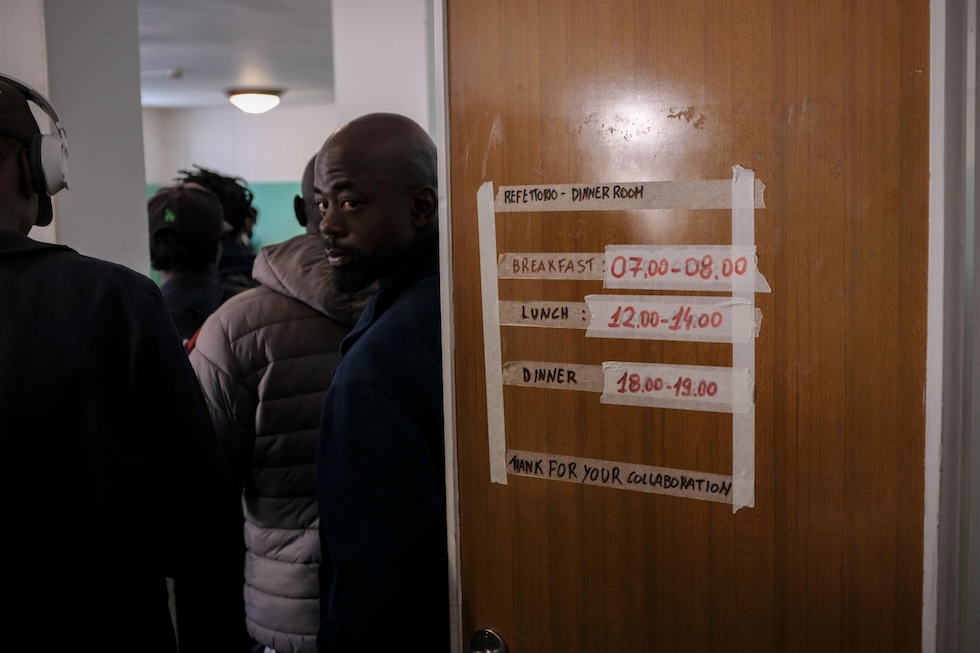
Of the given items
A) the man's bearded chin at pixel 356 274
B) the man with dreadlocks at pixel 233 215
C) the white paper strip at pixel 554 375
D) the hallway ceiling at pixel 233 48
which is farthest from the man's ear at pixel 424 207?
the hallway ceiling at pixel 233 48

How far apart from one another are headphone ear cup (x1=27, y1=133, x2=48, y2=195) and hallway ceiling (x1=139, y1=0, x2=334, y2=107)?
11.5 ft

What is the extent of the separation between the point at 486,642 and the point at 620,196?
0.71m

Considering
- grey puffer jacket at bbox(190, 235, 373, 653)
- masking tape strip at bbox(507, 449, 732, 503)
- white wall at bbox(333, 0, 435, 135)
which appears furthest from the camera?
white wall at bbox(333, 0, 435, 135)

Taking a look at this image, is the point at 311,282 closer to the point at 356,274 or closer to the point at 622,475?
the point at 356,274

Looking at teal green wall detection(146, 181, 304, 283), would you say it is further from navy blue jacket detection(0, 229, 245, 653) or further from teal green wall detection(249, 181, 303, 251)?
navy blue jacket detection(0, 229, 245, 653)

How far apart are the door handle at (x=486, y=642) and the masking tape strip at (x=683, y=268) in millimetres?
574

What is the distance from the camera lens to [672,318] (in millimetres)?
1140

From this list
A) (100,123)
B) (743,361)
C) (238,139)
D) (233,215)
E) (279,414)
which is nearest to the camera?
(743,361)

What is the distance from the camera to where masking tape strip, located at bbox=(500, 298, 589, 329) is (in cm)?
121

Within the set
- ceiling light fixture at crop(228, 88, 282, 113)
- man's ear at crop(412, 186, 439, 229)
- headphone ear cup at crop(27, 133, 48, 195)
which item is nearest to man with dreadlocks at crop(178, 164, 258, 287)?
man's ear at crop(412, 186, 439, 229)

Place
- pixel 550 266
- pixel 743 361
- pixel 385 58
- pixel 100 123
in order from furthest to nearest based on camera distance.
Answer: pixel 385 58
pixel 100 123
pixel 550 266
pixel 743 361

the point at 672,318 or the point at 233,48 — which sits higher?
the point at 233,48

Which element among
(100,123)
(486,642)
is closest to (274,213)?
(100,123)

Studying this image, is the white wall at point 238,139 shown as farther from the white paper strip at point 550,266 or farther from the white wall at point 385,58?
the white paper strip at point 550,266
